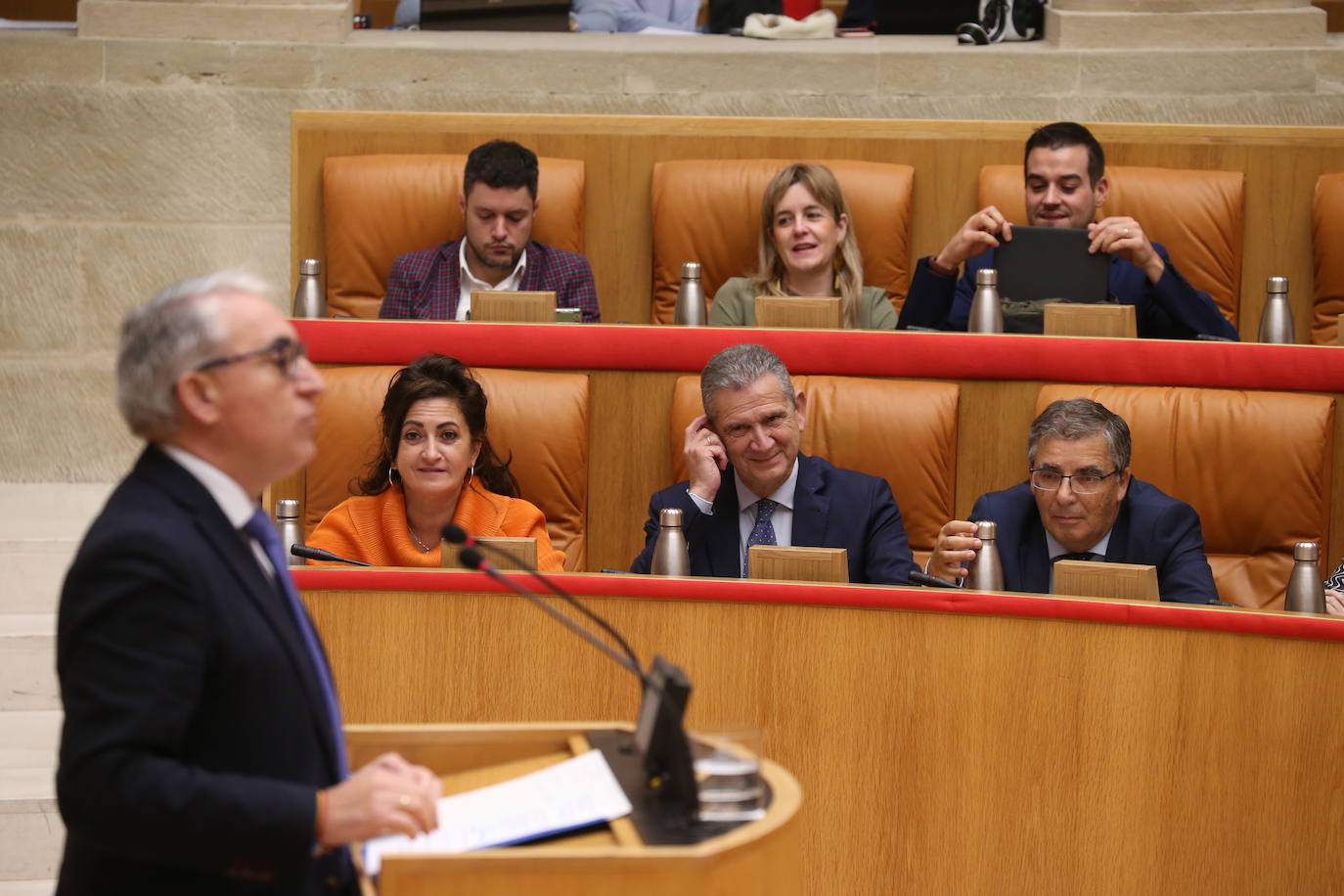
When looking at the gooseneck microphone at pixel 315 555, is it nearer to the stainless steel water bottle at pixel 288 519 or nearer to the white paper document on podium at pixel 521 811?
the stainless steel water bottle at pixel 288 519

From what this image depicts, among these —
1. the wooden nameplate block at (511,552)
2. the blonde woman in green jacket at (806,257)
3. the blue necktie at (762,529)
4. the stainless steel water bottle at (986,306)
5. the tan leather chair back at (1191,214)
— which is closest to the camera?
the wooden nameplate block at (511,552)

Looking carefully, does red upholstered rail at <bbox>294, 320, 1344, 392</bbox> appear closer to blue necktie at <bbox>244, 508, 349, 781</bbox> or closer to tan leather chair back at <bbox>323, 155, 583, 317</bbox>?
tan leather chair back at <bbox>323, 155, 583, 317</bbox>

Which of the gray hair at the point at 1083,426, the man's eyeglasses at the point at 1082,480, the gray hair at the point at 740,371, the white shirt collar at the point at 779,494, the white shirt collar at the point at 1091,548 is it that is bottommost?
the white shirt collar at the point at 1091,548

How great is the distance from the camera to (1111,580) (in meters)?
1.70

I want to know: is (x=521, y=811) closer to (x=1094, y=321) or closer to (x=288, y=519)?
(x=288, y=519)

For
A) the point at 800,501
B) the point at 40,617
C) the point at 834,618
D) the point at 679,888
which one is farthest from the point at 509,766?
the point at 40,617

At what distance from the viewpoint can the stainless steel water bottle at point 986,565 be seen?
5.95 feet

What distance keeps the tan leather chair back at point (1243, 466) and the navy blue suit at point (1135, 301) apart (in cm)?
28

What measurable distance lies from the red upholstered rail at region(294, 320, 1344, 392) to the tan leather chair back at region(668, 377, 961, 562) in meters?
0.04

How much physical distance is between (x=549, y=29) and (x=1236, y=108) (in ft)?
4.62

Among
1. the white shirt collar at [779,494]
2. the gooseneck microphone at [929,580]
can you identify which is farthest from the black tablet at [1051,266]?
the gooseneck microphone at [929,580]

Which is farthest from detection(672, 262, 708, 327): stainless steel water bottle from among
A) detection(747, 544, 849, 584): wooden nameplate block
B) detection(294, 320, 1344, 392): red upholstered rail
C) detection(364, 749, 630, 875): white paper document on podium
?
detection(364, 749, 630, 875): white paper document on podium

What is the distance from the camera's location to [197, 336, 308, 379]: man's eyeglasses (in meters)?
0.97

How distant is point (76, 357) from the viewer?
3234mm
